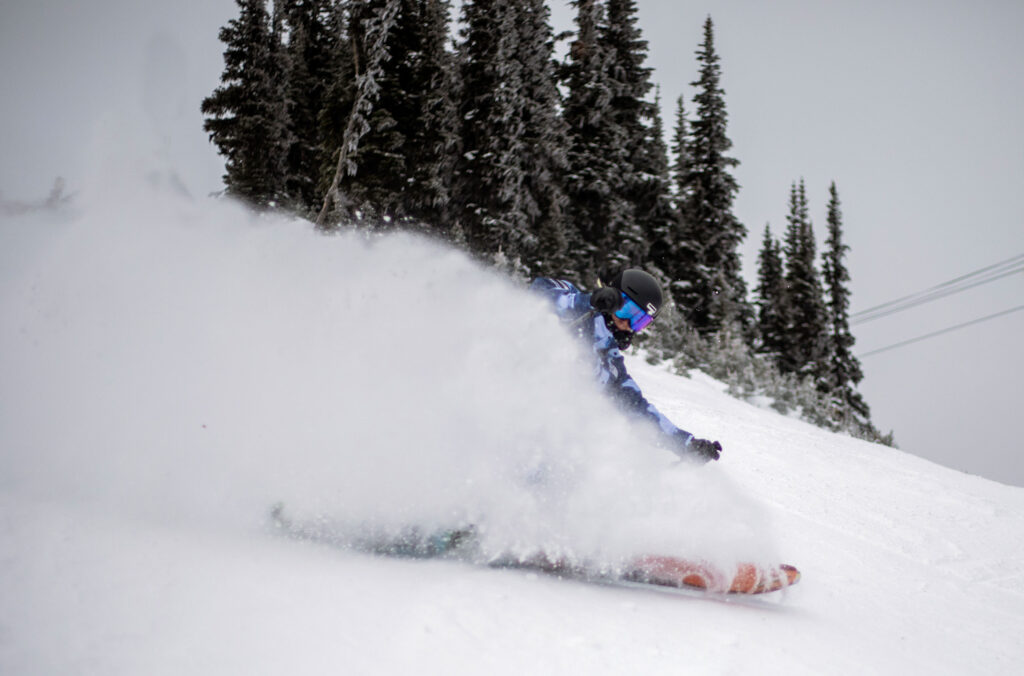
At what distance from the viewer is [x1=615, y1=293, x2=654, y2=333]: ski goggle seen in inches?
165

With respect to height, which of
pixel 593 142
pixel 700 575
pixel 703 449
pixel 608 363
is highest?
pixel 593 142

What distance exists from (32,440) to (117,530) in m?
1.33

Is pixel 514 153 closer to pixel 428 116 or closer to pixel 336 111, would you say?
pixel 428 116

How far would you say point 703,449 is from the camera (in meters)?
4.06

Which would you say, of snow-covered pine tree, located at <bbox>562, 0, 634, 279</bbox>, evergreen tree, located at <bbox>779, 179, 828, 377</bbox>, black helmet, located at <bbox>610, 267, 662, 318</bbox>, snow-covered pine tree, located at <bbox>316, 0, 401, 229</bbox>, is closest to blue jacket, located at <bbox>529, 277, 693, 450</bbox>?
black helmet, located at <bbox>610, 267, 662, 318</bbox>

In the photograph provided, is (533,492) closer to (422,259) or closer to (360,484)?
(360,484)

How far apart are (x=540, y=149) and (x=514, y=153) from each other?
1180mm

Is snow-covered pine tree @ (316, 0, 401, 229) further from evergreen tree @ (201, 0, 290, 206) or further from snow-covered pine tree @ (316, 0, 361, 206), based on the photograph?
evergreen tree @ (201, 0, 290, 206)

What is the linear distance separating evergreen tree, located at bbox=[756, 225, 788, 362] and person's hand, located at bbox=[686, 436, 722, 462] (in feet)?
103

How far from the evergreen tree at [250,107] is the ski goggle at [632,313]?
21.4 meters

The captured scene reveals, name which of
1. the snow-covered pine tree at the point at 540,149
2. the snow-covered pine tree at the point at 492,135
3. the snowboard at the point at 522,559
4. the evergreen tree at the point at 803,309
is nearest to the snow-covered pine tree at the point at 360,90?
the snow-covered pine tree at the point at 492,135

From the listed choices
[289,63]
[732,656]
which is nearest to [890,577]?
[732,656]

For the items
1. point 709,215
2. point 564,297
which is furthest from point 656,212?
point 564,297

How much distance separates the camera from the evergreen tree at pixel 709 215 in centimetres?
2731
